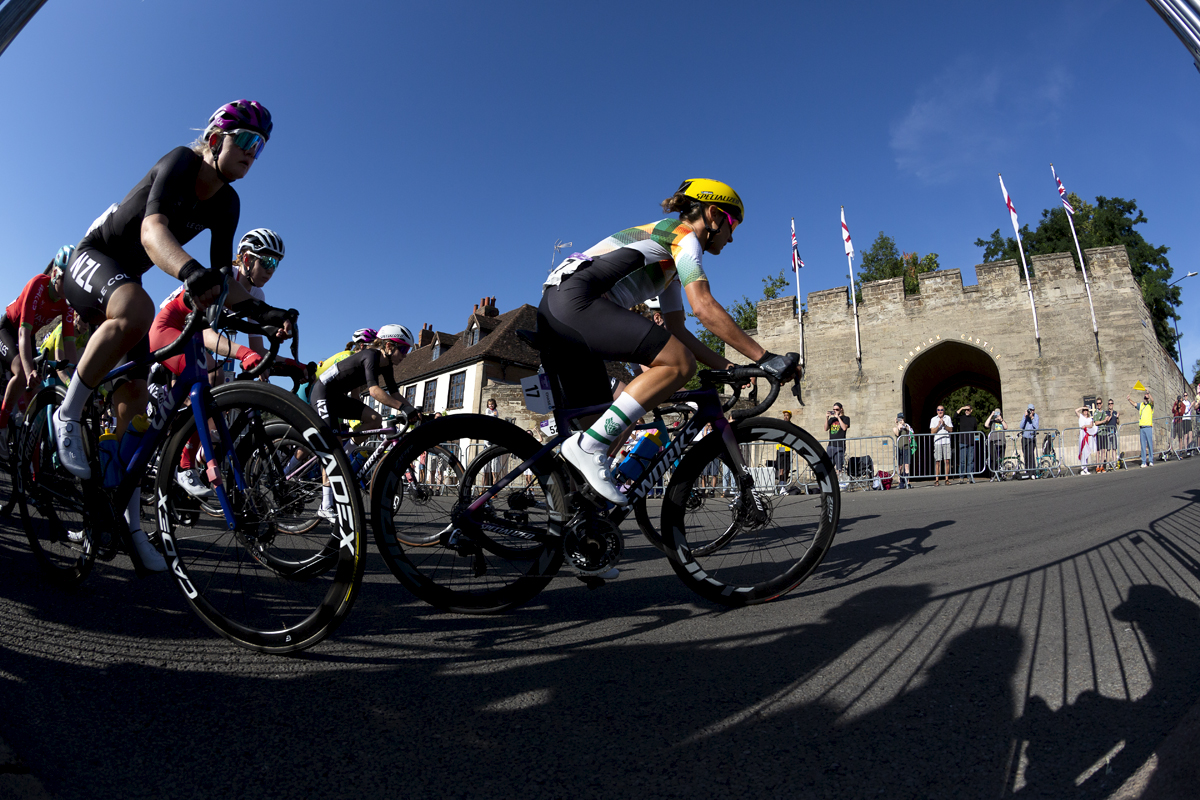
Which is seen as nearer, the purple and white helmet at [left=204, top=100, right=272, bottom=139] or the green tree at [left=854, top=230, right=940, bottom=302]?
the purple and white helmet at [left=204, top=100, right=272, bottom=139]

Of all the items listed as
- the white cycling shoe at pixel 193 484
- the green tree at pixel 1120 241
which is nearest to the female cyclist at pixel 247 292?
the white cycling shoe at pixel 193 484

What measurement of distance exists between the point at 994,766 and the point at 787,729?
0.43 m

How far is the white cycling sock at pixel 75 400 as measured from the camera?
251 centimetres

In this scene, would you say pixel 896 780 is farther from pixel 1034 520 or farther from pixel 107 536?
pixel 1034 520

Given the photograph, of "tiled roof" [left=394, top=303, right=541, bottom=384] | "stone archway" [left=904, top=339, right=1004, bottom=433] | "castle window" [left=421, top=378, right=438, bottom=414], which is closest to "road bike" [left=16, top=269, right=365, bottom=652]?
"stone archway" [left=904, top=339, right=1004, bottom=433]

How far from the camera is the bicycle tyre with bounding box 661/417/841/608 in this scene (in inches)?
113

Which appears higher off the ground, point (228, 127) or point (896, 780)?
point (228, 127)

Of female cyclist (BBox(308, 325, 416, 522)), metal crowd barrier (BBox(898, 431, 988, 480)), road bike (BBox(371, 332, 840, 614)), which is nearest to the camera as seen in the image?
road bike (BBox(371, 332, 840, 614))

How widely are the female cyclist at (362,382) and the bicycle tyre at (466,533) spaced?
2808 mm

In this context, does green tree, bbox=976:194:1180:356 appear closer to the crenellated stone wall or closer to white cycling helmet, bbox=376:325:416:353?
the crenellated stone wall

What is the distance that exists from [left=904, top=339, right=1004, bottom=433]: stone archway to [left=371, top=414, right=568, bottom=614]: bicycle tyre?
27.5 m

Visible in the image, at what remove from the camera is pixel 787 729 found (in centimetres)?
153

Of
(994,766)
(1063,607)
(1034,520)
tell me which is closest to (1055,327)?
(1034,520)

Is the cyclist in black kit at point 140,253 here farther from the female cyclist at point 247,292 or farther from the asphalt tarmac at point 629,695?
the asphalt tarmac at point 629,695
